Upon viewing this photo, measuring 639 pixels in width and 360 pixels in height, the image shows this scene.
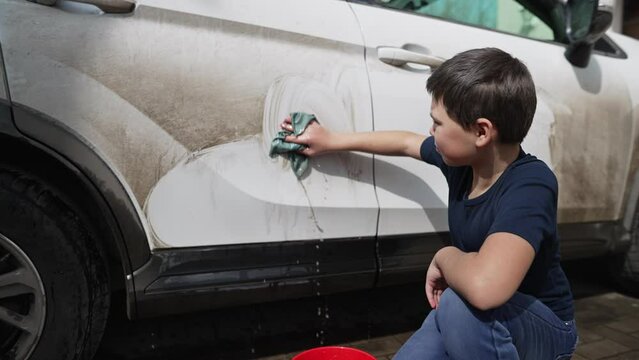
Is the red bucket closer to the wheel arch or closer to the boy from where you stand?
the boy

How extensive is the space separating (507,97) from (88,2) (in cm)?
108

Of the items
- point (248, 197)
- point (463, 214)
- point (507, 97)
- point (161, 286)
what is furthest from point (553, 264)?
point (161, 286)

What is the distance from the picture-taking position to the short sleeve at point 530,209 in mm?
1079

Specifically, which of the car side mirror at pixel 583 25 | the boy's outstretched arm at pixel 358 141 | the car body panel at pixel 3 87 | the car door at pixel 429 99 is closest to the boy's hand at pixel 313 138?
the boy's outstretched arm at pixel 358 141

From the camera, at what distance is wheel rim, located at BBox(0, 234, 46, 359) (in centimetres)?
130

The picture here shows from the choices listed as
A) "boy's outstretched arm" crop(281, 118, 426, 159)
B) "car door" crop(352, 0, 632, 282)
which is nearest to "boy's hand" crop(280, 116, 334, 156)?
"boy's outstretched arm" crop(281, 118, 426, 159)

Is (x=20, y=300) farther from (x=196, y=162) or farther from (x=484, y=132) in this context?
(x=484, y=132)

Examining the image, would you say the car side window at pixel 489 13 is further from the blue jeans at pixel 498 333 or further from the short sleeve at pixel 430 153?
the blue jeans at pixel 498 333

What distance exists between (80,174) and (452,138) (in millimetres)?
962

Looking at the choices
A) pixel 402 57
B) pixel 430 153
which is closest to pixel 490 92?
pixel 430 153

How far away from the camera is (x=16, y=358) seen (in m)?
1.34

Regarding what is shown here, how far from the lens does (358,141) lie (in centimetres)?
164

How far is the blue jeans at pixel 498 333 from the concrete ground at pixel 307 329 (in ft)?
2.50

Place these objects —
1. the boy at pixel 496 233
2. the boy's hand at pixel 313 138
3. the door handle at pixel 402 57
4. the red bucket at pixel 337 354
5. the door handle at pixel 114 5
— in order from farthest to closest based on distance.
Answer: the door handle at pixel 402 57 < the boy's hand at pixel 313 138 < the red bucket at pixel 337 354 < the door handle at pixel 114 5 < the boy at pixel 496 233
